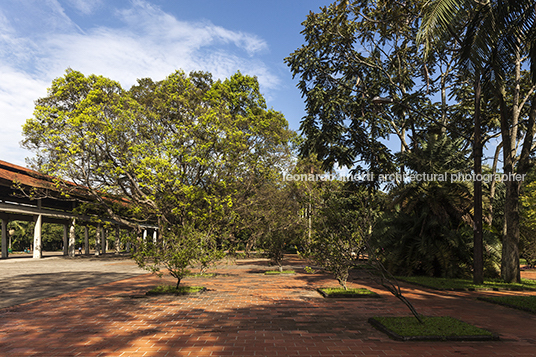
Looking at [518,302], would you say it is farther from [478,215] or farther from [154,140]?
[154,140]

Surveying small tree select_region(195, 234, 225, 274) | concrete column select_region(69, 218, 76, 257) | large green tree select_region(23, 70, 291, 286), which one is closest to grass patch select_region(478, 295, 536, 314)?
small tree select_region(195, 234, 225, 274)

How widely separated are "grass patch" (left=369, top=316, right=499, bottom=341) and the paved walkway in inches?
5.4

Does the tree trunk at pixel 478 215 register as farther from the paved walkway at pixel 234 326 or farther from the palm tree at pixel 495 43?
the paved walkway at pixel 234 326

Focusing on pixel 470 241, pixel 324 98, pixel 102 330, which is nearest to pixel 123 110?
pixel 324 98

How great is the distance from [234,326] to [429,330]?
11.7 feet

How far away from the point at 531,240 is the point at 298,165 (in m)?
19.7

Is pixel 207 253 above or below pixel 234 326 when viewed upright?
above

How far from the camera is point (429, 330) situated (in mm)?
5965

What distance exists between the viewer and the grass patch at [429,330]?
18.6 ft

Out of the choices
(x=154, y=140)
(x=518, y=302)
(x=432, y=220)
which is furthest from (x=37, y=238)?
(x=518, y=302)

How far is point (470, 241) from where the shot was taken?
14.3 metres

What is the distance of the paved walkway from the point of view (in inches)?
205

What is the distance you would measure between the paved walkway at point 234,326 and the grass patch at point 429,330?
0.14m

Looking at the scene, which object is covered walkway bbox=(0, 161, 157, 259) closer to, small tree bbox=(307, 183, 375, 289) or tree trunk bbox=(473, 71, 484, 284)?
small tree bbox=(307, 183, 375, 289)
